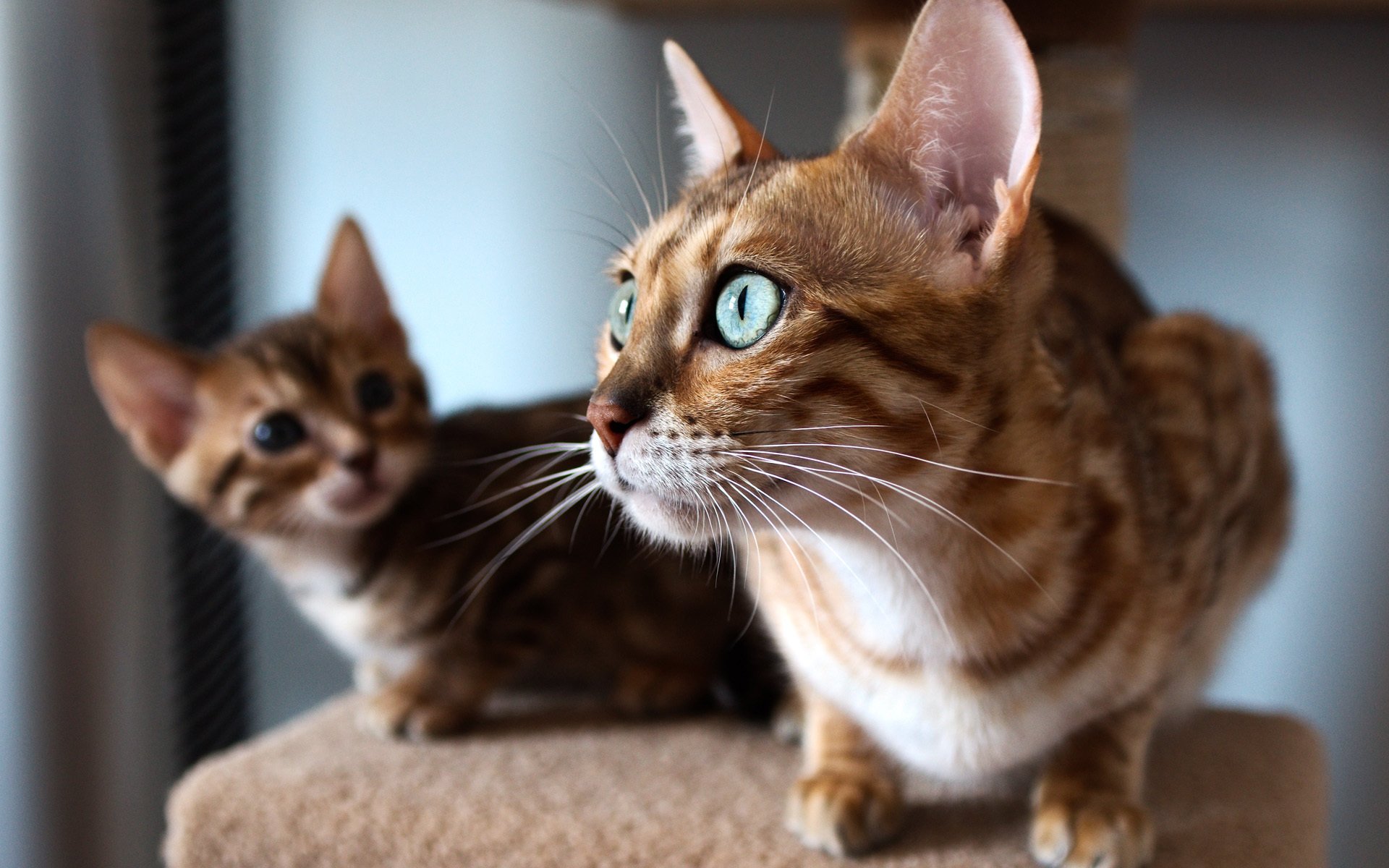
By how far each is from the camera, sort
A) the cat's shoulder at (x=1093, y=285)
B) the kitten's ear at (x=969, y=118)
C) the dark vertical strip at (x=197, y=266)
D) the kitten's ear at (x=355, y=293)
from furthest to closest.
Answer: the dark vertical strip at (x=197, y=266) → the kitten's ear at (x=355, y=293) → the cat's shoulder at (x=1093, y=285) → the kitten's ear at (x=969, y=118)

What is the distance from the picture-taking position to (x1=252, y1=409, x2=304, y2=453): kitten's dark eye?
3.95 feet

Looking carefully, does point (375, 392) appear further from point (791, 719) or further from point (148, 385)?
point (791, 719)

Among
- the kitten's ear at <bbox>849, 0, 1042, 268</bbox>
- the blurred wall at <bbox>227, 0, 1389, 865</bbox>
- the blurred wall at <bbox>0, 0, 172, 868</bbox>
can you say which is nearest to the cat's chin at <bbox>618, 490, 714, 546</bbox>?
the kitten's ear at <bbox>849, 0, 1042, 268</bbox>

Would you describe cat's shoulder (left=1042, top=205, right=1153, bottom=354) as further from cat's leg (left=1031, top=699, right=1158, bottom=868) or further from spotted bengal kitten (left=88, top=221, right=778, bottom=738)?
spotted bengal kitten (left=88, top=221, right=778, bottom=738)

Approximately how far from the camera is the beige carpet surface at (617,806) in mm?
952

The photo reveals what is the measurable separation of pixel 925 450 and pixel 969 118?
0.21 metres

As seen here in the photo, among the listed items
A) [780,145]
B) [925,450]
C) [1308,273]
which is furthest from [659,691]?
[1308,273]

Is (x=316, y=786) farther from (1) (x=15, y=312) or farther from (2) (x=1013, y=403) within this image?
(1) (x=15, y=312)

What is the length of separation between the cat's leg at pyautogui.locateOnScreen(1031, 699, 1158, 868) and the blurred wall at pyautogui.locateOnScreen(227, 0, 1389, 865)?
30.6 inches

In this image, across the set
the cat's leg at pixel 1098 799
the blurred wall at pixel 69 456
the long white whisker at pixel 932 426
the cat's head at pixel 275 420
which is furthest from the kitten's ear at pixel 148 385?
the cat's leg at pixel 1098 799

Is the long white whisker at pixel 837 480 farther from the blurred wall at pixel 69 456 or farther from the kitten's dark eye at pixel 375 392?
the blurred wall at pixel 69 456

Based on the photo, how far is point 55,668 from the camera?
5.02ft

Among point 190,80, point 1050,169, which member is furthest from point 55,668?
point 1050,169

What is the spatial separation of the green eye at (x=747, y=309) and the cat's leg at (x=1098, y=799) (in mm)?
452
